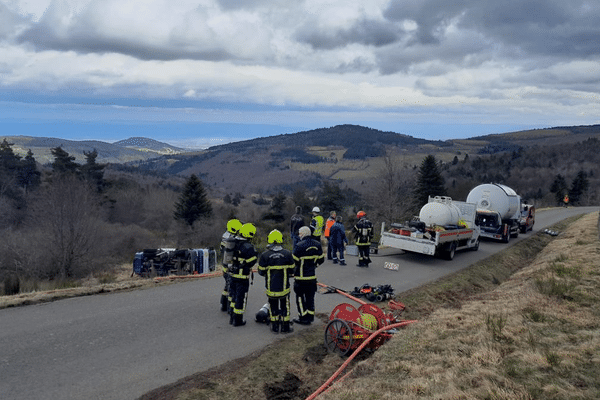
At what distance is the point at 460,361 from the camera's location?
5.96 meters

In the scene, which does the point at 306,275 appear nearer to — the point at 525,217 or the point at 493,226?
the point at 493,226

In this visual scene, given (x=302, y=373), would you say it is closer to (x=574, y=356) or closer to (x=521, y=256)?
(x=574, y=356)

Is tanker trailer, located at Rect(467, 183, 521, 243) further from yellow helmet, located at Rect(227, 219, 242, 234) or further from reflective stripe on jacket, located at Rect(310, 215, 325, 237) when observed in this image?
Answer: yellow helmet, located at Rect(227, 219, 242, 234)

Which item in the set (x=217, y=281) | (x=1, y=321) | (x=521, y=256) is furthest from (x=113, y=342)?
(x=521, y=256)

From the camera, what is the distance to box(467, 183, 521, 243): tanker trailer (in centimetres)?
2083

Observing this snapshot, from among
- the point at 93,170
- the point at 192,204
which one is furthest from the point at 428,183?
the point at 93,170

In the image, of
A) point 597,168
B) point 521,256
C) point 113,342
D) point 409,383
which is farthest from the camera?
point 597,168

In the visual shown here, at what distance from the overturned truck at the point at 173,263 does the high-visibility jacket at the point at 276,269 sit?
7.02m

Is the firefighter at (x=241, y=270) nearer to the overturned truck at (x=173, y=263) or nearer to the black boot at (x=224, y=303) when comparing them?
the black boot at (x=224, y=303)

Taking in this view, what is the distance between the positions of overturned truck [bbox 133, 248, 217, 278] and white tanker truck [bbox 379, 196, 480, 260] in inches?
250

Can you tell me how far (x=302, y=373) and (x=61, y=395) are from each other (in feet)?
10.8

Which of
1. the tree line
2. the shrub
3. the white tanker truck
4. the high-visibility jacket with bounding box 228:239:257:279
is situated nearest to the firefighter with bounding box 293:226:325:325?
the high-visibility jacket with bounding box 228:239:257:279

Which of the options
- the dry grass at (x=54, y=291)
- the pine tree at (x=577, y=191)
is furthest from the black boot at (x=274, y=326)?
the pine tree at (x=577, y=191)

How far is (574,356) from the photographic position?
591 centimetres
